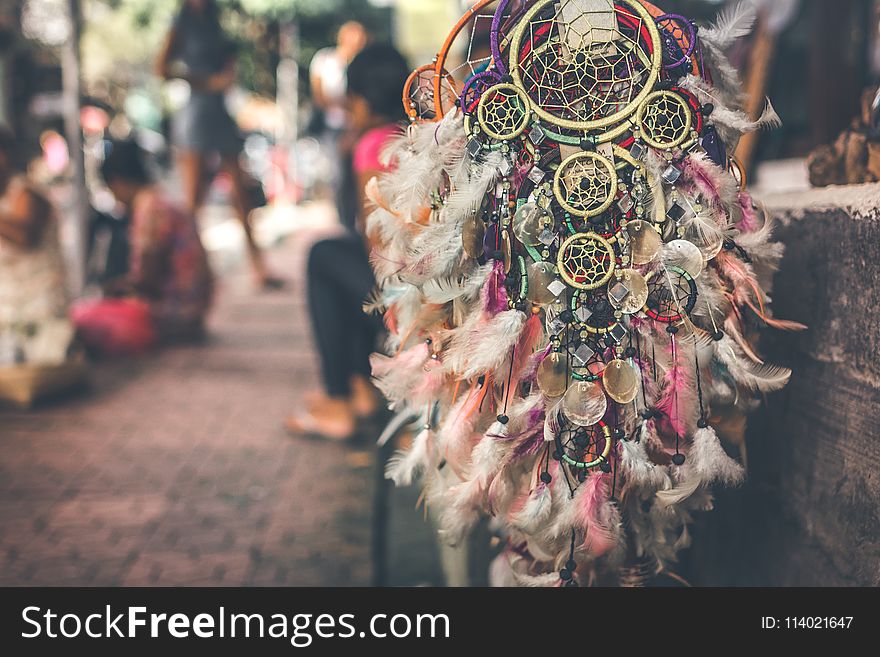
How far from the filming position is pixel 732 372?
64.0 inches

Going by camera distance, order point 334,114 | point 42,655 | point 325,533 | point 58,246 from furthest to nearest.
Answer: point 334,114, point 58,246, point 325,533, point 42,655

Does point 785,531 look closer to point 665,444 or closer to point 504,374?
point 665,444

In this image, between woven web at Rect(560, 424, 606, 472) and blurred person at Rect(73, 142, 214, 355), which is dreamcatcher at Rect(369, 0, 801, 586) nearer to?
woven web at Rect(560, 424, 606, 472)

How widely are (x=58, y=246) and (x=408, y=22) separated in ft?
11.6

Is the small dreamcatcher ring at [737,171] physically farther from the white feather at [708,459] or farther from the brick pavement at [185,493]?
the brick pavement at [185,493]

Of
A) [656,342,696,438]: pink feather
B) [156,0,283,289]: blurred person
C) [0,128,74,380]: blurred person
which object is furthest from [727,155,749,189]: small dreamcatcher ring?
[156,0,283,289]: blurred person

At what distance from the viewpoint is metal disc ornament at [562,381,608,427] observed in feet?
5.27

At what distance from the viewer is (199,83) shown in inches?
257

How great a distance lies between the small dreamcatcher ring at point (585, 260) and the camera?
5.19ft

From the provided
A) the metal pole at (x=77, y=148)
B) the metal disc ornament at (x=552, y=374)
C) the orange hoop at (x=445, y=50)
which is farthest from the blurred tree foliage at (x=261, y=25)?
the metal disc ornament at (x=552, y=374)

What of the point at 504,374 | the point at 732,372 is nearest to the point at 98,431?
the point at 504,374

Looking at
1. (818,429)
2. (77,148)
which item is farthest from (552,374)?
(77,148)

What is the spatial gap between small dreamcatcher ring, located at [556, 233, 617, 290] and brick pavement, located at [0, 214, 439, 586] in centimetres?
154

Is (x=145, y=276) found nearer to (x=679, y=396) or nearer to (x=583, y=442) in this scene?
(x=583, y=442)
